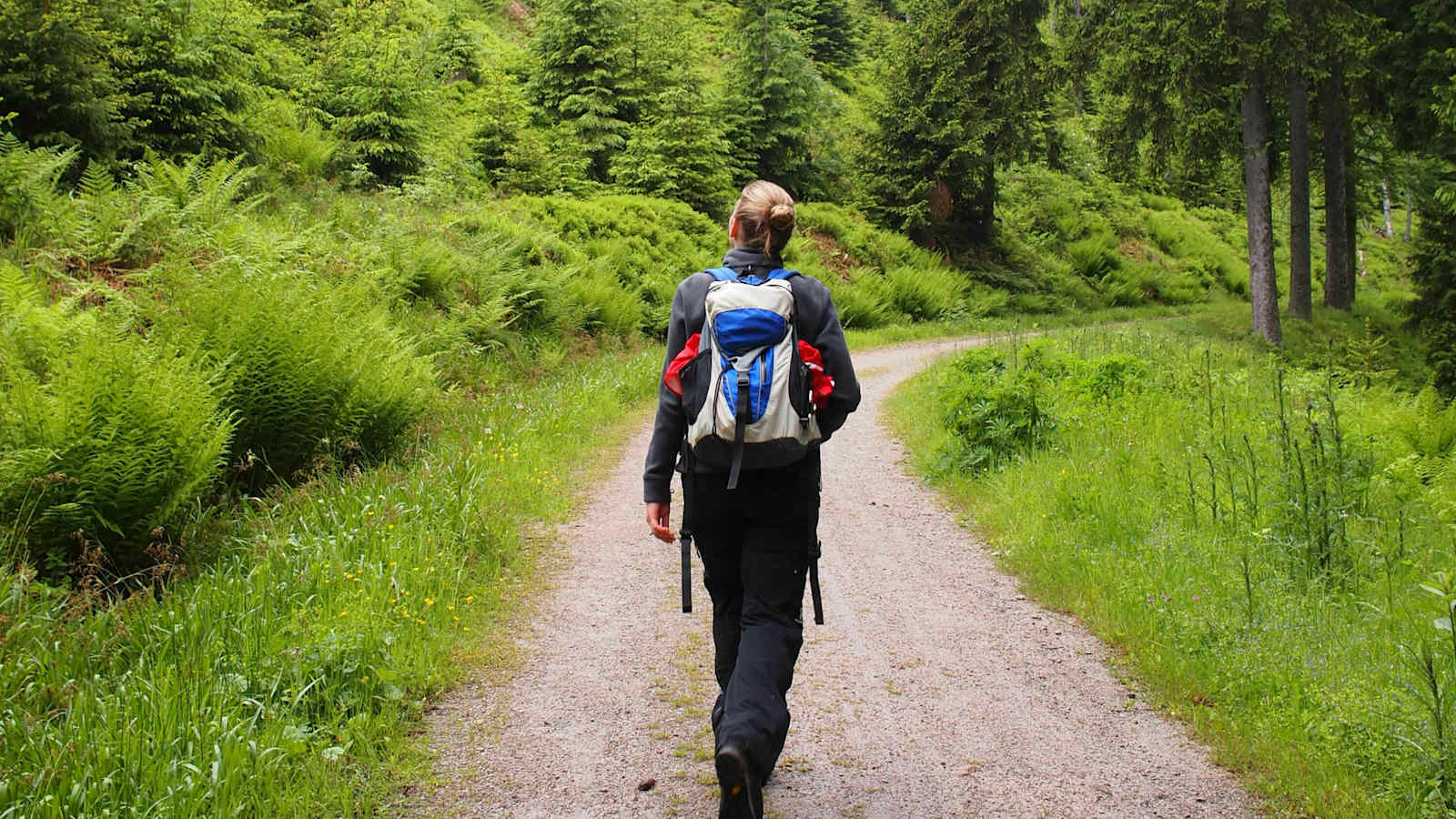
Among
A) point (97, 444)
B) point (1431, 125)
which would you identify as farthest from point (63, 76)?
point (1431, 125)

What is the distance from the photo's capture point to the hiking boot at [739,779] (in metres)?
2.99

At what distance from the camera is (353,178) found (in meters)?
14.8

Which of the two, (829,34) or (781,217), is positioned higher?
(829,34)

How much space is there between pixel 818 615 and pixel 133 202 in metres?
9.15

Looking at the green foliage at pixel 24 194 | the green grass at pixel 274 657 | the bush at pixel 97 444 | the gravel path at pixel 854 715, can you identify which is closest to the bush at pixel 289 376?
the green grass at pixel 274 657

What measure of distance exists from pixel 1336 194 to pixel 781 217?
22.4 metres

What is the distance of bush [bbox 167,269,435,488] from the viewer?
23.1 ft

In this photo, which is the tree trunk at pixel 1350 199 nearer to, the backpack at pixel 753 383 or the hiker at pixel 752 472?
the hiker at pixel 752 472

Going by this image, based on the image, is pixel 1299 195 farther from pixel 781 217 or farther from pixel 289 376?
pixel 781 217

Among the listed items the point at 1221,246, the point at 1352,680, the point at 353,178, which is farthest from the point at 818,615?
the point at 1221,246

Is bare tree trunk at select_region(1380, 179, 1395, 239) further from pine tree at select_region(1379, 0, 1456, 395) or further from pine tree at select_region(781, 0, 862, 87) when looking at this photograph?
pine tree at select_region(1379, 0, 1456, 395)

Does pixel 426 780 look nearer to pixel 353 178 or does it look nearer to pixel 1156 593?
pixel 1156 593

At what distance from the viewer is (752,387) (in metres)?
3.13

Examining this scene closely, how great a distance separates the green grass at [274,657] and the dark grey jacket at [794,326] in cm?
163
